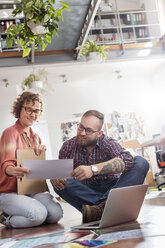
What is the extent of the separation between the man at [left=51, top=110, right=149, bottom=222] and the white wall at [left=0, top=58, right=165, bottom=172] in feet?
16.5

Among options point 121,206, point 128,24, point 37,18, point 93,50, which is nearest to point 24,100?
point 37,18

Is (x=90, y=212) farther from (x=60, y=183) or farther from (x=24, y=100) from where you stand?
(x=24, y=100)

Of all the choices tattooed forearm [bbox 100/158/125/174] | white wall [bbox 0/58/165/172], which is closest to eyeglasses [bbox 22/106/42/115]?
tattooed forearm [bbox 100/158/125/174]

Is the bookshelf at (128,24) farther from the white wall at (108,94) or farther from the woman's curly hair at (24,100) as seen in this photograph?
the woman's curly hair at (24,100)

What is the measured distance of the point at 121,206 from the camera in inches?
67.6

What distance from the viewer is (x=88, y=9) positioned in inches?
194

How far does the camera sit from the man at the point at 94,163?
79.0 inches

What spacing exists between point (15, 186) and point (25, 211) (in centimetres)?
22

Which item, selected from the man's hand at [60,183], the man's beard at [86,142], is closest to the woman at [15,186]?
the man's hand at [60,183]

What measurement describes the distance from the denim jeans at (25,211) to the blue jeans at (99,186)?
0.24 m

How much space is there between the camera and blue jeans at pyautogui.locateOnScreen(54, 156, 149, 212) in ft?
6.54

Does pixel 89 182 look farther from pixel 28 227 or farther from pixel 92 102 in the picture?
pixel 92 102

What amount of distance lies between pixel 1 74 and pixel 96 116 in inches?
189

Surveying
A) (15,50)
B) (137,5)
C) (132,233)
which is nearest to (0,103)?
(15,50)
